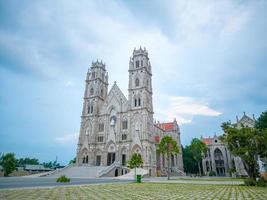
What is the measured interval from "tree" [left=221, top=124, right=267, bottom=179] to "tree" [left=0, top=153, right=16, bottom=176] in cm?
3959

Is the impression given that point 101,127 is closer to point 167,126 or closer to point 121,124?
point 121,124

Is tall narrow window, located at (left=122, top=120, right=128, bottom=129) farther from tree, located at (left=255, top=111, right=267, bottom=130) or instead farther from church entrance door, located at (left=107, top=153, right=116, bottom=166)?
tree, located at (left=255, top=111, right=267, bottom=130)

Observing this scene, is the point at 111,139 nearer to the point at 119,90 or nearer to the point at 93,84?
the point at 119,90

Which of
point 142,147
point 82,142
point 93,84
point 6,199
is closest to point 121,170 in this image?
point 142,147

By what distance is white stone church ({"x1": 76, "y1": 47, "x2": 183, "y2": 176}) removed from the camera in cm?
5175

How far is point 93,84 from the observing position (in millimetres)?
65312

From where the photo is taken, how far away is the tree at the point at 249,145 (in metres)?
21.3

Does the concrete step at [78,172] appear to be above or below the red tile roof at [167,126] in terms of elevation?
below

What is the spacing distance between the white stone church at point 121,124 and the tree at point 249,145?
95.9 ft

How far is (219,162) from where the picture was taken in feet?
249

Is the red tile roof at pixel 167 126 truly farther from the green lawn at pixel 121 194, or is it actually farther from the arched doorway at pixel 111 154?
the green lawn at pixel 121 194

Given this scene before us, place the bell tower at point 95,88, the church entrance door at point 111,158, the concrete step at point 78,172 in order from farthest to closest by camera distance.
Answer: the bell tower at point 95,88, the church entrance door at point 111,158, the concrete step at point 78,172

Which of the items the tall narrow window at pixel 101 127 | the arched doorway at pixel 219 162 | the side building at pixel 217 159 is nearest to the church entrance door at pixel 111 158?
the tall narrow window at pixel 101 127

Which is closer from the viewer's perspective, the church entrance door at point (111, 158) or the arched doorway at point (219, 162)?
the church entrance door at point (111, 158)
